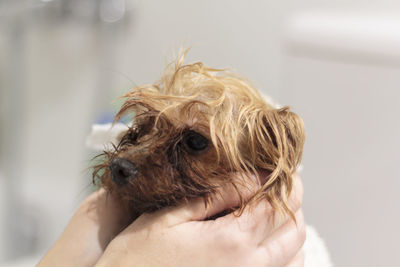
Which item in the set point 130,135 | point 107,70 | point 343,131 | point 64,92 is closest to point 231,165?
point 130,135

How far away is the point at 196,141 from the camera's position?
77cm

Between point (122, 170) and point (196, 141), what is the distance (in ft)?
0.45

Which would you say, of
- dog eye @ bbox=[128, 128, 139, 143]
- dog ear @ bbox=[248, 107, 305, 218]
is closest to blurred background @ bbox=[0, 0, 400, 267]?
dog eye @ bbox=[128, 128, 139, 143]

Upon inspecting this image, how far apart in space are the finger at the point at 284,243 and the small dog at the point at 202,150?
2.0 inches

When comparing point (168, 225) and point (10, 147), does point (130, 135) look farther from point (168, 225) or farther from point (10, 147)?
point (10, 147)

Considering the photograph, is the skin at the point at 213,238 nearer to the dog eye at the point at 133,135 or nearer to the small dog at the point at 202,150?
the small dog at the point at 202,150

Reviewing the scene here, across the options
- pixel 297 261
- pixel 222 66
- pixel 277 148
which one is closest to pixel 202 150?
pixel 277 148

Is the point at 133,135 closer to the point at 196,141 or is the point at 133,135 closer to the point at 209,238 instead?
the point at 196,141

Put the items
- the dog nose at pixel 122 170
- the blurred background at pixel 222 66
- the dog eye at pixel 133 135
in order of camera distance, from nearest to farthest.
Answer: the dog nose at pixel 122 170 → the dog eye at pixel 133 135 → the blurred background at pixel 222 66

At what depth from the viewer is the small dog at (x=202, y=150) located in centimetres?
74

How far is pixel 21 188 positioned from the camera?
2117mm

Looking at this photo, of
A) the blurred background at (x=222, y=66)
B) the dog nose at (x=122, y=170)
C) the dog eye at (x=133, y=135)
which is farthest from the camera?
the blurred background at (x=222, y=66)

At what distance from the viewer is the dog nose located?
723 mm

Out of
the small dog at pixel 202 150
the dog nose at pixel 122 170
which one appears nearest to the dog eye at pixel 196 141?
the small dog at pixel 202 150
